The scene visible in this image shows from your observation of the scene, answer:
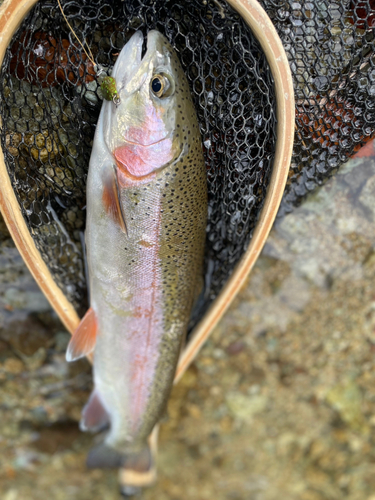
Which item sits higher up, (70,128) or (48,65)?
(48,65)

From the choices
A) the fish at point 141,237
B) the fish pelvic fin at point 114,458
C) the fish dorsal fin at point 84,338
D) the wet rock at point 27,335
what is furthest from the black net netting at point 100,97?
the fish pelvic fin at point 114,458

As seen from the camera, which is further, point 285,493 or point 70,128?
point 285,493

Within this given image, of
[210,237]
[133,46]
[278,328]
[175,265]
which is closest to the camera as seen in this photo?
[133,46]

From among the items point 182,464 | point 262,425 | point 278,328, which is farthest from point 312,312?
point 182,464

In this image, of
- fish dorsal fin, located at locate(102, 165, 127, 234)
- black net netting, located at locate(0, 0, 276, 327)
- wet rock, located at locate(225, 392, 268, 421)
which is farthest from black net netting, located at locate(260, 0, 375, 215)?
wet rock, located at locate(225, 392, 268, 421)

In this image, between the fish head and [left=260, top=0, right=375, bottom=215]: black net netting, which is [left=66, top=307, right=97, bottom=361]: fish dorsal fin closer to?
the fish head

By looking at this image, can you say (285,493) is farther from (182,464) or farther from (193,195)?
(193,195)
